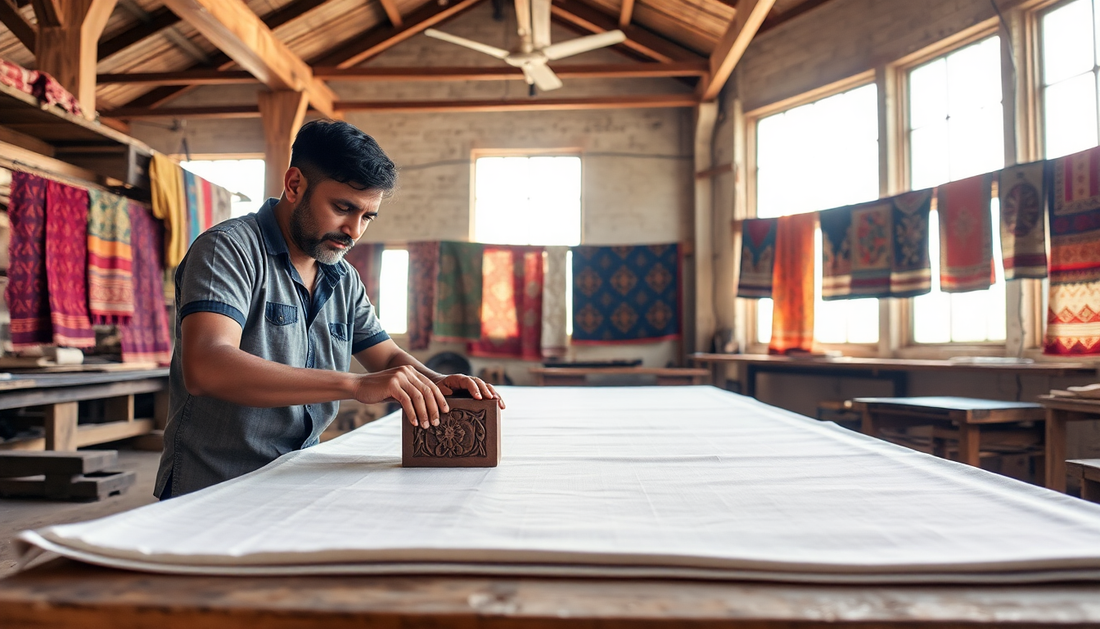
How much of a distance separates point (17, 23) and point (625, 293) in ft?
18.5

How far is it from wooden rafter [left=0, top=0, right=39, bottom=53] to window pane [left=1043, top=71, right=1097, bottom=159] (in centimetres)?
698

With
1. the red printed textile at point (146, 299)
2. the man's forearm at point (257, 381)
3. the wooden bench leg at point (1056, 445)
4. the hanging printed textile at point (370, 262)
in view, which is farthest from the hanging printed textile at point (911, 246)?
the red printed textile at point (146, 299)

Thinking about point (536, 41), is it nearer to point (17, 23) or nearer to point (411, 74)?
point (411, 74)

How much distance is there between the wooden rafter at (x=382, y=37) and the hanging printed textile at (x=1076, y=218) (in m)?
6.04

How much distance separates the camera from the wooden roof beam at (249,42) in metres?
4.58

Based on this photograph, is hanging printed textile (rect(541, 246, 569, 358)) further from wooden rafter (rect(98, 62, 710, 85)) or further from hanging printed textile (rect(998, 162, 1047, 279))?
hanging printed textile (rect(998, 162, 1047, 279))

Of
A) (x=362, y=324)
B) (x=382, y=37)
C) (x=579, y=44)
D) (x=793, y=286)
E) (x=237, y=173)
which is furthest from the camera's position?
(x=237, y=173)

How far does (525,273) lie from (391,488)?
20.7 ft

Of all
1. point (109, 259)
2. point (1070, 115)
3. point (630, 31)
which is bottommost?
point (109, 259)

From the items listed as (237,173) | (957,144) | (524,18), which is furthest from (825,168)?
(237,173)

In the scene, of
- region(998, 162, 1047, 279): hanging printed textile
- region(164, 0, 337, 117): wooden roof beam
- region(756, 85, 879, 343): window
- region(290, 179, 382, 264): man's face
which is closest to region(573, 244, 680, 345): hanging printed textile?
region(756, 85, 879, 343): window

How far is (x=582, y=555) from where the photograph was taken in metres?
0.67

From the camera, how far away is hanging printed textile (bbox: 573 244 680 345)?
7.22 m

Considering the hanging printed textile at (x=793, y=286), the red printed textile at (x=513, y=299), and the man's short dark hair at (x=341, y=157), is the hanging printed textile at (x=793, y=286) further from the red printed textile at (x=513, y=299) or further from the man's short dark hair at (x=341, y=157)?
the man's short dark hair at (x=341, y=157)
